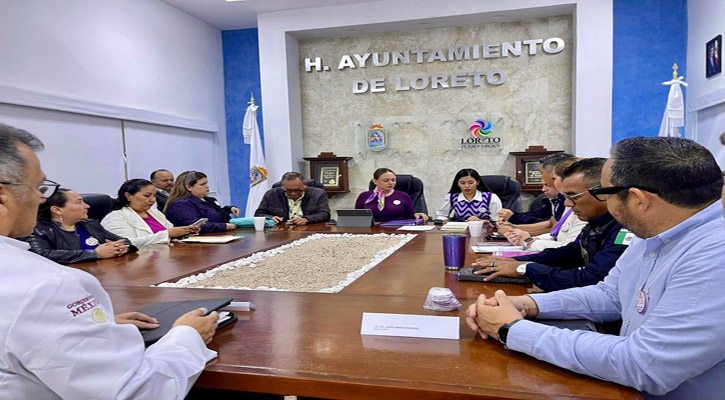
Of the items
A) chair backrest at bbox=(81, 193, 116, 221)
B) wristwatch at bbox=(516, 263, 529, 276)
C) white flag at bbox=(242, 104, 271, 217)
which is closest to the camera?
wristwatch at bbox=(516, 263, 529, 276)

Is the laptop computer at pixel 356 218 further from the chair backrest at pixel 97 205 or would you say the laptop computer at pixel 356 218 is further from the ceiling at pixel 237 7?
the ceiling at pixel 237 7

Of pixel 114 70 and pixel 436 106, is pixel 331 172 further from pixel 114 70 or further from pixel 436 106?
pixel 114 70

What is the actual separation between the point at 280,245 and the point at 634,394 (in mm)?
2305

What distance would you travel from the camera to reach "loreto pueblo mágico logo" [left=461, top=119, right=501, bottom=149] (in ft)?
21.4

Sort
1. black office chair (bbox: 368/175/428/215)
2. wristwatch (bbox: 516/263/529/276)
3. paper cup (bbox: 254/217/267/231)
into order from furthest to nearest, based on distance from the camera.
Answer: black office chair (bbox: 368/175/428/215) < paper cup (bbox: 254/217/267/231) < wristwatch (bbox: 516/263/529/276)

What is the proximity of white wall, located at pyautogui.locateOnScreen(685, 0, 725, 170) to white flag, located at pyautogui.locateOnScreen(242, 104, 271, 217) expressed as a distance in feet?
17.6

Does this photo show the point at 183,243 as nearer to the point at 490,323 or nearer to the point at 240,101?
the point at 490,323

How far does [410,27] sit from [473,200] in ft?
10.3

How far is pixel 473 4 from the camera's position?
6.05m

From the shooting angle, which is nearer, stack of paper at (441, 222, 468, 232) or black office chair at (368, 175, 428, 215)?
stack of paper at (441, 222, 468, 232)

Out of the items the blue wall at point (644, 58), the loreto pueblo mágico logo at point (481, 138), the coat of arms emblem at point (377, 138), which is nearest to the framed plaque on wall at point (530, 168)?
the loreto pueblo mágico logo at point (481, 138)

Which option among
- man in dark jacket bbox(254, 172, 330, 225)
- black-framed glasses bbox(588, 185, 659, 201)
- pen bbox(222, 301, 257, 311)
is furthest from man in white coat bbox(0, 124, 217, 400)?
man in dark jacket bbox(254, 172, 330, 225)

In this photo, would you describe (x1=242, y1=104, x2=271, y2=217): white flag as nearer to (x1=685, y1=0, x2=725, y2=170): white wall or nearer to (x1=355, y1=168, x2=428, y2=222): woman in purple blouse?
(x1=355, y1=168, x2=428, y2=222): woman in purple blouse

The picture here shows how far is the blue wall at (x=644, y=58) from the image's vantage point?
19.3 ft
